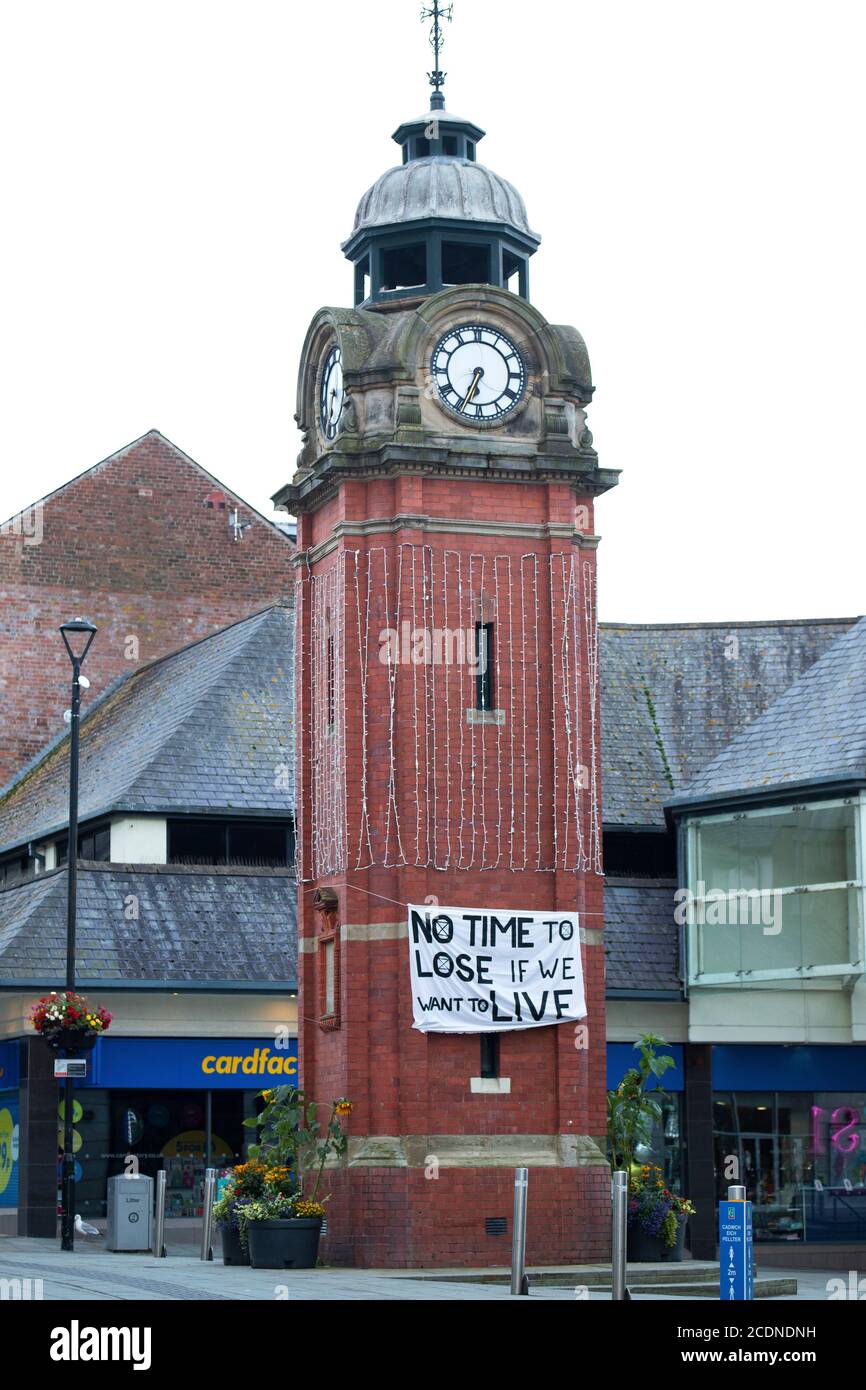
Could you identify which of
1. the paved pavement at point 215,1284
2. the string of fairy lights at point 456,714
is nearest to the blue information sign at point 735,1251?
the paved pavement at point 215,1284

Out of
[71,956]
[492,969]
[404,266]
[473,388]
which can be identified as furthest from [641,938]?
[404,266]

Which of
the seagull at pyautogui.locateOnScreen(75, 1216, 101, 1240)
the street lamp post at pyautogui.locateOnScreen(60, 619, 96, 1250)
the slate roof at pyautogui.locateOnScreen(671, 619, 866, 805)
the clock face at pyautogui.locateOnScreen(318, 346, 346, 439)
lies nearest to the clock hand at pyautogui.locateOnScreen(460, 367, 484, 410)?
the clock face at pyautogui.locateOnScreen(318, 346, 346, 439)

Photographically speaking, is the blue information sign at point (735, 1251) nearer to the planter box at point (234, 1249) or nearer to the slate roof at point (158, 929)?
the planter box at point (234, 1249)

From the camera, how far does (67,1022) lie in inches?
1324

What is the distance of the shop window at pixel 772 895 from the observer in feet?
123

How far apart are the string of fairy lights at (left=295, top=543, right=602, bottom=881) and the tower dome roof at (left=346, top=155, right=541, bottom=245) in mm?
5303

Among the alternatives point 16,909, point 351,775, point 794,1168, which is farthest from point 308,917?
point 794,1168

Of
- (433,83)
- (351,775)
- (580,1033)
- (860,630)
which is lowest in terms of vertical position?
(580,1033)

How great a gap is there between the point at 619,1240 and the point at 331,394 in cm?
1439

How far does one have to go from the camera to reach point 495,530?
32.2m

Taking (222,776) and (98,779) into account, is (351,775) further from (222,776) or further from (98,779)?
(98,779)

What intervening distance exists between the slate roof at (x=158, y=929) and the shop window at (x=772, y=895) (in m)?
7.09

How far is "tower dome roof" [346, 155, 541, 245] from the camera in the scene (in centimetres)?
3366

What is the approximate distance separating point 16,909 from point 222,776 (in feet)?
15.8
